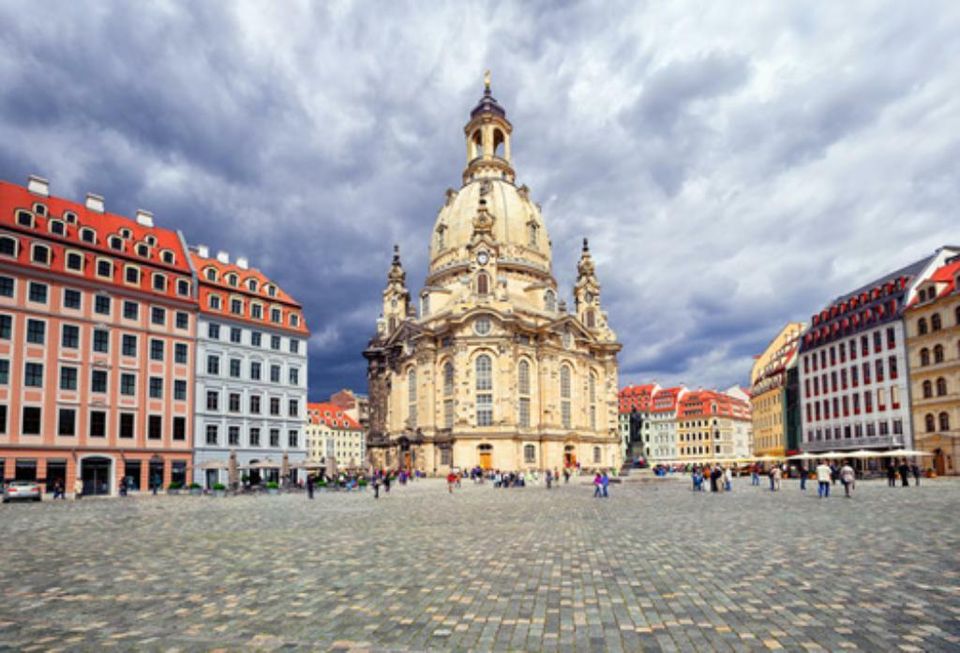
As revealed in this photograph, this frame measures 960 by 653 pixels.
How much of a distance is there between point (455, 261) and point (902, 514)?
8025cm

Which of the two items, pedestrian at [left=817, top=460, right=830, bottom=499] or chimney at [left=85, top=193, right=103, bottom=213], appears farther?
chimney at [left=85, top=193, right=103, bottom=213]

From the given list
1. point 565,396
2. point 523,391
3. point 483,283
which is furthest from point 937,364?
point 483,283

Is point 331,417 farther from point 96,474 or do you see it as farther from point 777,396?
point 96,474

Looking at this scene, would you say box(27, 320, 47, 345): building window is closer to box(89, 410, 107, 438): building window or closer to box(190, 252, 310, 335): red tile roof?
box(89, 410, 107, 438): building window

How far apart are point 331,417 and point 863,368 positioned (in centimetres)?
11714

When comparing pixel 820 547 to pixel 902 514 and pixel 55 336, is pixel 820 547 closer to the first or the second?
pixel 902 514

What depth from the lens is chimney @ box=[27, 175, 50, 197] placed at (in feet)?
174

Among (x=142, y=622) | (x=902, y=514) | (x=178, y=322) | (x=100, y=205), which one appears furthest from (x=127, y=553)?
(x=100, y=205)

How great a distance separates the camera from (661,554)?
14.4m

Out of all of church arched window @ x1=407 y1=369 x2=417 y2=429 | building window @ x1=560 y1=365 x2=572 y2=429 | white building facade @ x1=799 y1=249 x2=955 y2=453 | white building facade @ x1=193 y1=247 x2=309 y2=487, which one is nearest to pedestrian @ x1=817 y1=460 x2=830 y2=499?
white building facade @ x1=193 y1=247 x2=309 y2=487

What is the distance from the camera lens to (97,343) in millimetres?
50969

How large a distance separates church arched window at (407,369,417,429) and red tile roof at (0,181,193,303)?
3757cm

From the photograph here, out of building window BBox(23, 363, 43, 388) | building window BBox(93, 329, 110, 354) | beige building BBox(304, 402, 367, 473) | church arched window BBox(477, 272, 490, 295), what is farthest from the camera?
beige building BBox(304, 402, 367, 473)

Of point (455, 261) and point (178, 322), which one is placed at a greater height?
point (455, 261)
